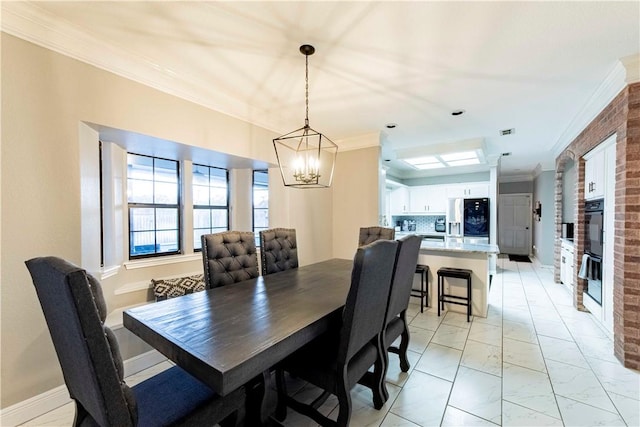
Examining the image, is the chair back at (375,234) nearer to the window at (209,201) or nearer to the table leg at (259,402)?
the window at (209,201)

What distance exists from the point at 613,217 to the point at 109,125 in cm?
477

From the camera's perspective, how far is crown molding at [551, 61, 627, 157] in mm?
2320

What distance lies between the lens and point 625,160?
7.73 feet

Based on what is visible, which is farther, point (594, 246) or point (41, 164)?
point (594, 246)

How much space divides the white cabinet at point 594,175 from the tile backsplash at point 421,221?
367 cm

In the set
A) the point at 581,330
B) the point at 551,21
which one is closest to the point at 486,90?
the point at 551,21

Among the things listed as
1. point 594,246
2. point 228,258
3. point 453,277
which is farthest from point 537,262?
point 228,258

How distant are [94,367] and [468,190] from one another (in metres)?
7.26

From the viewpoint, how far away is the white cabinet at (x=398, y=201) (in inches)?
289

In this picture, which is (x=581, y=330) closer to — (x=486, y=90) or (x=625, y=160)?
(x=625, y=160)

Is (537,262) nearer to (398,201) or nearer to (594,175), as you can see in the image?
(398,201)

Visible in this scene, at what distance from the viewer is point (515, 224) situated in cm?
Result: 838

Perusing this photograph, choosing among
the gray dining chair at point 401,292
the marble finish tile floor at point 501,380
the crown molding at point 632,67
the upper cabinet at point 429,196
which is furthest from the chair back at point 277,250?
the upper cabinet at point 429,196

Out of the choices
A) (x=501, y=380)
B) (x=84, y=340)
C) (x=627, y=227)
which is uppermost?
(x=627, y=227)
